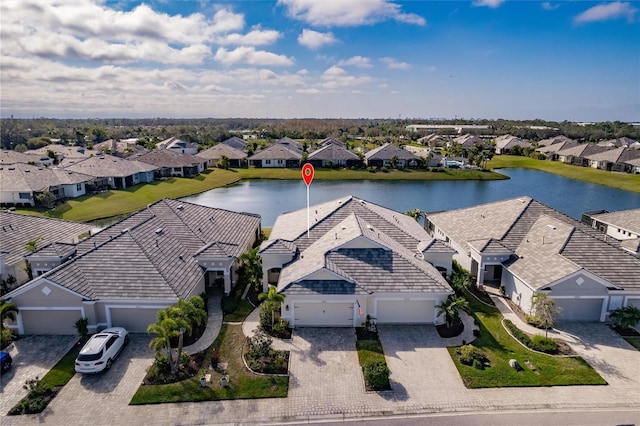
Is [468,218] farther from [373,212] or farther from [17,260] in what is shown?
[17,260]

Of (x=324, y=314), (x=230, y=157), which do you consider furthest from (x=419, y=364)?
(x=230, y=157)

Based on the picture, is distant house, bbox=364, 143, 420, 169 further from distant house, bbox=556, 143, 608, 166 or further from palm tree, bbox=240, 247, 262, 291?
palm tree, bbox=240, 247, 262, 291

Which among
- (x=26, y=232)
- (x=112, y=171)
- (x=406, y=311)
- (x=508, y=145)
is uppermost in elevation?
(x=508, y=145)

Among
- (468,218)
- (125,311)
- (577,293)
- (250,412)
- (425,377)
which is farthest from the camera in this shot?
(468,218)

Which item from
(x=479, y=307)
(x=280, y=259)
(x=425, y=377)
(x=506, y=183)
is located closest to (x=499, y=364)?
(x=425, y=377)

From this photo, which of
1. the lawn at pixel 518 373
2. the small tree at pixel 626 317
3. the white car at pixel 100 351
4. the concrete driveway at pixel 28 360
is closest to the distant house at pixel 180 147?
the concrete driveway at pixel 28 360

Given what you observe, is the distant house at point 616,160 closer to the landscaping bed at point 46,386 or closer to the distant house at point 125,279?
the distant house at point 125,279

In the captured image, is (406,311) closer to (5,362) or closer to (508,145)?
(5,362)
